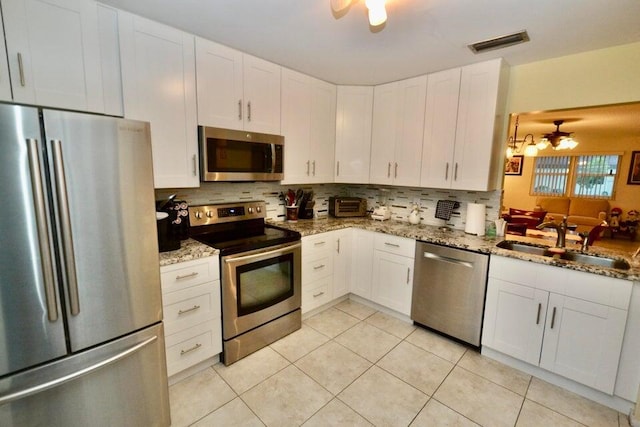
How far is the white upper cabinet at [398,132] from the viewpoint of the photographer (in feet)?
9.09

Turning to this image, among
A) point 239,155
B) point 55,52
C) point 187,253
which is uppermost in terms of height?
point 55,52

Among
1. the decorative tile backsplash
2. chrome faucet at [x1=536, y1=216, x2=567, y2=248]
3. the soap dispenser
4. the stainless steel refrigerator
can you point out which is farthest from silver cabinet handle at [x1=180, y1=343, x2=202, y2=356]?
chrome faucet at [x1=536, y1=216, x2=567, y2=248]

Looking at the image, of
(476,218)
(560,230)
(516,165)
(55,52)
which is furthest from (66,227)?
(516,165)

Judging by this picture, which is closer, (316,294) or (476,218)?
(476,218)

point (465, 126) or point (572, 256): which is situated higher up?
point (465, 126)

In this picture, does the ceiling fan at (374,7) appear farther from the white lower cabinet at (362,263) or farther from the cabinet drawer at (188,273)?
A: the white lower cabinet at (362,263)

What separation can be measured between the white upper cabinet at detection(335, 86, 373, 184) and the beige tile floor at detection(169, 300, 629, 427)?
175 cm

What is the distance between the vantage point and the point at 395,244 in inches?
107

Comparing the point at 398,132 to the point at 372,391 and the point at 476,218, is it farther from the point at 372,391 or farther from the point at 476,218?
the point at 372,391

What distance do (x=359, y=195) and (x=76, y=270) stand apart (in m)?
2.99

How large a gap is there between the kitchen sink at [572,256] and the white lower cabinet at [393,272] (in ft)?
2.49

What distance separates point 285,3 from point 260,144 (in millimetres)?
1082

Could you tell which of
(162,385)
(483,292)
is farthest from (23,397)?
(483,292)

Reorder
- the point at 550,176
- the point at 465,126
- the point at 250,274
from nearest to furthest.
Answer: the point at 250,274
the point at 465,126
the point at 550,176
